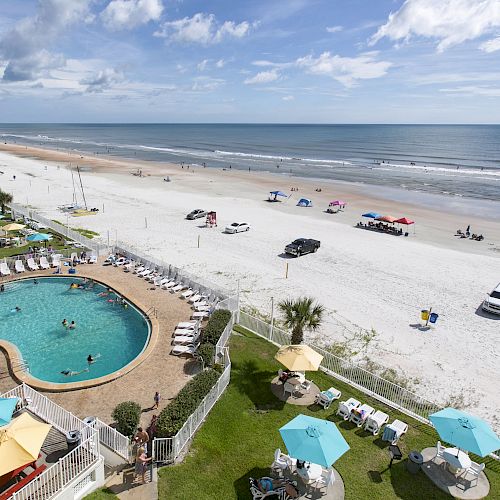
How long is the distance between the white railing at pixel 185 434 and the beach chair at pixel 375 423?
15.4 ft

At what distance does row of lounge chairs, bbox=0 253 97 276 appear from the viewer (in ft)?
76.5

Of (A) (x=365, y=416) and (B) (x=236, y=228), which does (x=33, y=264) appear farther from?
(A) (x=365, y=416)

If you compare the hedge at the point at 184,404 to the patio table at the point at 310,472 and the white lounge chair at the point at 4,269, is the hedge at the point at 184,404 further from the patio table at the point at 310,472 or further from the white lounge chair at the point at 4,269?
the white lounge chair at the point at 4,269

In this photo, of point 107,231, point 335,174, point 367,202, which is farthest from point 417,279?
point 335,174

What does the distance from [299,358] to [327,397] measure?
1.51 meters

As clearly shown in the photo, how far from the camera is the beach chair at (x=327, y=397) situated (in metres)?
13.5

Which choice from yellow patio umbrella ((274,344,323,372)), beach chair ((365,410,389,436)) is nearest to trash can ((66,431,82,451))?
yellow patio umbrella ((274,344,323,372))

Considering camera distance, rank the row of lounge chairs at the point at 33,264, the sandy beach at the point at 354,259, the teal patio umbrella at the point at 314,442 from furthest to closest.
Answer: the row of lounge chairs at the point at 33,264, the sandy beach at the point at 354,259, the teal patio umbrella at the point at 314,442

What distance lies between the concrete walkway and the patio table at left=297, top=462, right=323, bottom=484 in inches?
123

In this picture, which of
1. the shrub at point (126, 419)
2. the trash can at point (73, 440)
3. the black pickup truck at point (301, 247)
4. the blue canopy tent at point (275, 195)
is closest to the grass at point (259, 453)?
the shrub at point (126, 419)

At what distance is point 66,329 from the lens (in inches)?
716

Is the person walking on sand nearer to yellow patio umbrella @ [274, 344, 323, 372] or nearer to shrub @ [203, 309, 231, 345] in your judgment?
shrub @ [203, 309, 231, 345]

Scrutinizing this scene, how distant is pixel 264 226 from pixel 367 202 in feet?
68.0

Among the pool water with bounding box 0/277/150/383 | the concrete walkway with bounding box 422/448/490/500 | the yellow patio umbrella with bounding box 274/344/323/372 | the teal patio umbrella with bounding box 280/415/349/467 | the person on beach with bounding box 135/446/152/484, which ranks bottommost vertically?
the pool water with bounding box 0/277/150/383
